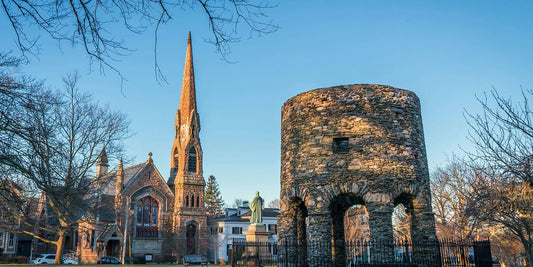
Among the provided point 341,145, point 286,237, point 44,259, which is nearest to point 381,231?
point 341,145

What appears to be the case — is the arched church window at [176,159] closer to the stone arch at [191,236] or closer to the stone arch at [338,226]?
the stone arch at [191,236]

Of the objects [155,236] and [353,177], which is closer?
[353,177]

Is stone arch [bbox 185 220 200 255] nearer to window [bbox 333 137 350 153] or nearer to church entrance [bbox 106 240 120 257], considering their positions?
church entrance [bbox 106 240 120 257]

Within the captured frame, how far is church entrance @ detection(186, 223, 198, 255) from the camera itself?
52.5m

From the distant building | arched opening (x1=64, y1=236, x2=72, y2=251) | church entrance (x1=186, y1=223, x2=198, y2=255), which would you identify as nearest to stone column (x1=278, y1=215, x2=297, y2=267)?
church entrance (x1=186, y1=223, x2=198, y2=255)

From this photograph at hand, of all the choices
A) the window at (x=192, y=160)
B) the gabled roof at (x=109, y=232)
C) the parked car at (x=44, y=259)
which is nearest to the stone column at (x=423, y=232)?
the parked car at (x=44, y=259)

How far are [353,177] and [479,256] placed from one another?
16.2 feet

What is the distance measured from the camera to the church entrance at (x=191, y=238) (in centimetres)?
5254

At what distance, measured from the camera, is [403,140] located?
56.3 feet

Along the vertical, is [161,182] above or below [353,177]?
above

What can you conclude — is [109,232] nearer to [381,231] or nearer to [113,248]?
[113,248]

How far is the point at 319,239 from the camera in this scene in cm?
1639

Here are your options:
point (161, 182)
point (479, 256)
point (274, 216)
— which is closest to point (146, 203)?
point (161, 182)

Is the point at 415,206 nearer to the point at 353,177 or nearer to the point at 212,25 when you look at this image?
the point at 353,177
